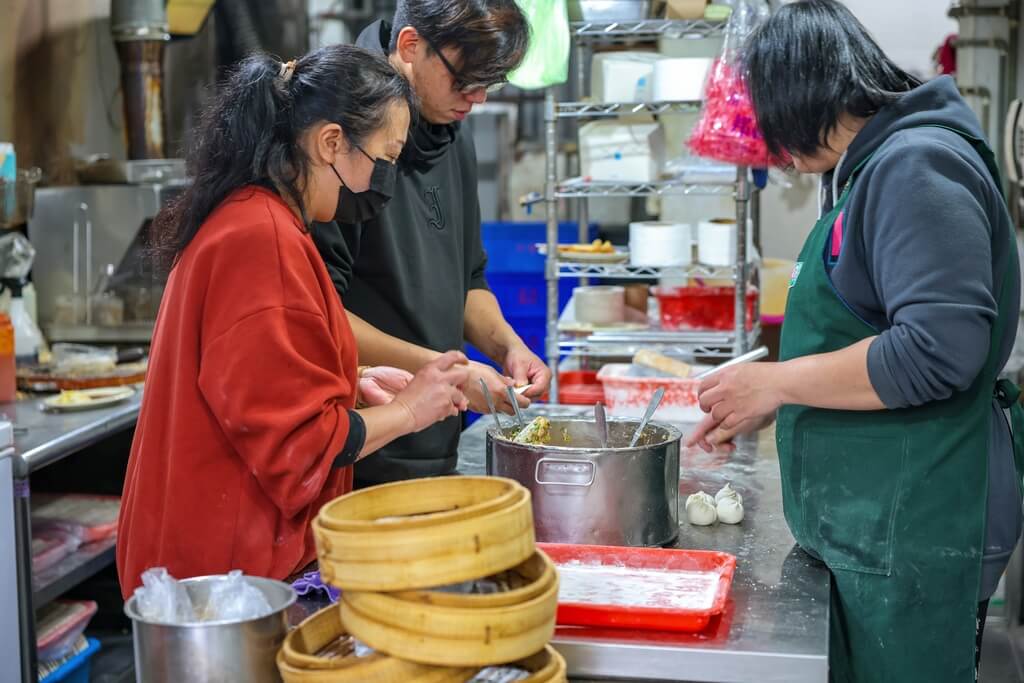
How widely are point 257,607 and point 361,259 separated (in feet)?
3.37

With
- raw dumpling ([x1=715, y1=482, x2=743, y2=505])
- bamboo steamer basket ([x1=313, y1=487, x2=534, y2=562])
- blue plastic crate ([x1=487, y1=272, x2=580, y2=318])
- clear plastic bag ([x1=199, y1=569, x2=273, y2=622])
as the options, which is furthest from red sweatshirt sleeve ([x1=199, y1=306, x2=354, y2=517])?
blue plastic crate ([x1=487, y1=272, x2=580, y2=318])

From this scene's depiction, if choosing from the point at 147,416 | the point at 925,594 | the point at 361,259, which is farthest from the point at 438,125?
the point at 925,594

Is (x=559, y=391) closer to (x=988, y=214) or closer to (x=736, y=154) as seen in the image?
(x=736, y=154)

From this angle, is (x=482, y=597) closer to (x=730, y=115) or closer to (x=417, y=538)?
(x=417, y=538)

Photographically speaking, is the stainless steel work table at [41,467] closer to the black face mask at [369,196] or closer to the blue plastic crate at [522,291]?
the black face mask at [369,196]

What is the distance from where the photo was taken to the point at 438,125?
236 centimetres

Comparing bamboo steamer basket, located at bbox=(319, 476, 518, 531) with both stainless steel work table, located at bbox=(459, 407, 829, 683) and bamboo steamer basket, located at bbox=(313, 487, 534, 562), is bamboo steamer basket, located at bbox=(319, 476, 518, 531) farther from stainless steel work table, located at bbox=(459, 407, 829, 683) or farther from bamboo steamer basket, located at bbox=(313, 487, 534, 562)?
stainless steel work table, located at bbox=(459, 407, 829, 683)

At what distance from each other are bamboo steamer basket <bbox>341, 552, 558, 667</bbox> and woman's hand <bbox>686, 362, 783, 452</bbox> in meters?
0.63

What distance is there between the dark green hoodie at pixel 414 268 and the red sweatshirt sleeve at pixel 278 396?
640 millimetres

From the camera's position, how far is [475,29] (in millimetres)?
2166

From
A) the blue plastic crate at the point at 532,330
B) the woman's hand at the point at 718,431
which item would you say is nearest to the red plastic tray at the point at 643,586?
the woman's hand at the point at 718,431

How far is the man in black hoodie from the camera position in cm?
219

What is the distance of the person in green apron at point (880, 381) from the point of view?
1.66 metres

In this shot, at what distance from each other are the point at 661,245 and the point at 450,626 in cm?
245
